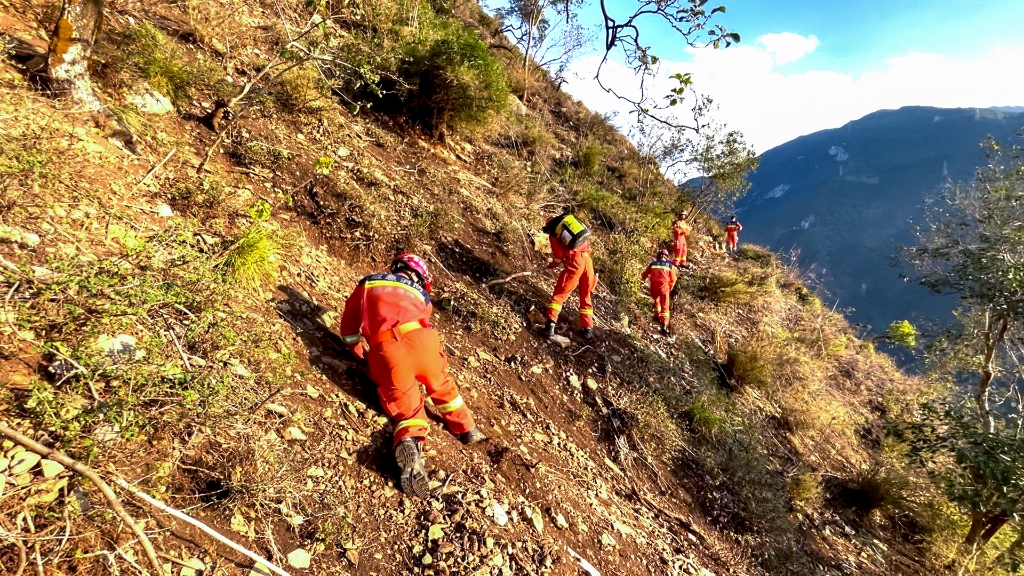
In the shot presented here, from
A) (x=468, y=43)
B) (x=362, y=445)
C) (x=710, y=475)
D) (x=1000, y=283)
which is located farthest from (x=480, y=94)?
(x=1000, y=283)

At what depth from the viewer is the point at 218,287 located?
286 cm

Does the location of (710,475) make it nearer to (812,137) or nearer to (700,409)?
(700,409)

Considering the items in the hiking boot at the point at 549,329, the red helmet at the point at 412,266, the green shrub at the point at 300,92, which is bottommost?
the hiking boot at the point at 549,329

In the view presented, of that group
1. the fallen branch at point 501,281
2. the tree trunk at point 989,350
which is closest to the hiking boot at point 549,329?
the fallen branch at point 501,281

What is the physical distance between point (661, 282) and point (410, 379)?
16.0 feet

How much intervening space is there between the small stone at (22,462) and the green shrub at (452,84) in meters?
5.96

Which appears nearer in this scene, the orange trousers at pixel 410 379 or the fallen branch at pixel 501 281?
the orange trousers at pixel 410 379

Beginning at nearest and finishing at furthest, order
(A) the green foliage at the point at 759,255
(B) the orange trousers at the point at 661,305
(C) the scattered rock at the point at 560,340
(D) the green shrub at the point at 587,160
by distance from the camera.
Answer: (C) the scattered rock at the point at 560,340, (B) the orange trousers at the point at 661,305, (D) the green shrub at the point at 587,160, (A) the green foliage at the point at 759,255

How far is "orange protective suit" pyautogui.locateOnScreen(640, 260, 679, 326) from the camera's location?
22.1 ft

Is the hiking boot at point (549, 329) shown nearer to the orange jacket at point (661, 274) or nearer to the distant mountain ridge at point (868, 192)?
the orange jacket at point (661, 274)

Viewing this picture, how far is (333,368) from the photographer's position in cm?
→ 321

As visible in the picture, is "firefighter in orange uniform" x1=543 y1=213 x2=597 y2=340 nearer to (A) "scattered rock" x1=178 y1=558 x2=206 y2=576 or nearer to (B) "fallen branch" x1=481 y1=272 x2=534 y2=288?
(B) "fallen branch" x1=481 y1=272 x2=534 y2=288

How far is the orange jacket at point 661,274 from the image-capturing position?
6.73 metres

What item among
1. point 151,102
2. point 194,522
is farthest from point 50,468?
point 151,102
